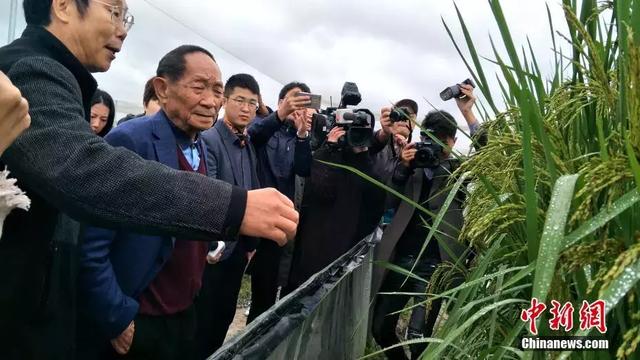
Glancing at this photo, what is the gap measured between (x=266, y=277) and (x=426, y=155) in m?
1.35

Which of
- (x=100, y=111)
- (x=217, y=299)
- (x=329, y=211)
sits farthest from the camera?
(x=329, y=211)

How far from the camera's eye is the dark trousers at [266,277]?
3.60 metres

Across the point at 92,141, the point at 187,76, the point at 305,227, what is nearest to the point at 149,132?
the point at 187,76

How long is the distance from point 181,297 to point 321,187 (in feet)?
5.03

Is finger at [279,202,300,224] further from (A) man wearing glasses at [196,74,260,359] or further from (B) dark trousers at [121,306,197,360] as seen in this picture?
(A) man wearing glasses at [196,74,260,359]

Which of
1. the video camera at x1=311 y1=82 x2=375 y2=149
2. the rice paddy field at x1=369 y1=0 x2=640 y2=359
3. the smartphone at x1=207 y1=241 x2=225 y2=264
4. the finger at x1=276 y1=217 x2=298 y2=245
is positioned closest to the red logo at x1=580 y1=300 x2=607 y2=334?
the rice paddy field at x1=369 y1=0 x2=640 y2=359

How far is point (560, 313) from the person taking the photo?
106cm

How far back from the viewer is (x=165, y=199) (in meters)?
0.91

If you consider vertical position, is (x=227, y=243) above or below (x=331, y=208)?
below

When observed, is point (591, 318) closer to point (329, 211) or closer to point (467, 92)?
point (467, 92)

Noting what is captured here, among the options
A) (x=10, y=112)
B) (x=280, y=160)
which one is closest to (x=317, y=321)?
(x=10, y=112)

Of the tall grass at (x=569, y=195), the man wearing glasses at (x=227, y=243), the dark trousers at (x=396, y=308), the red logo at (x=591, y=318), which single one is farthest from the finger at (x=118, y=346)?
the dark trousers at (x=396, y=308)

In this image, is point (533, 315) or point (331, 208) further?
point (331, 208)

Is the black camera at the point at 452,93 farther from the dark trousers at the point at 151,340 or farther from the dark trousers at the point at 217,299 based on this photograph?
the dark trousers at the point at 151,340
